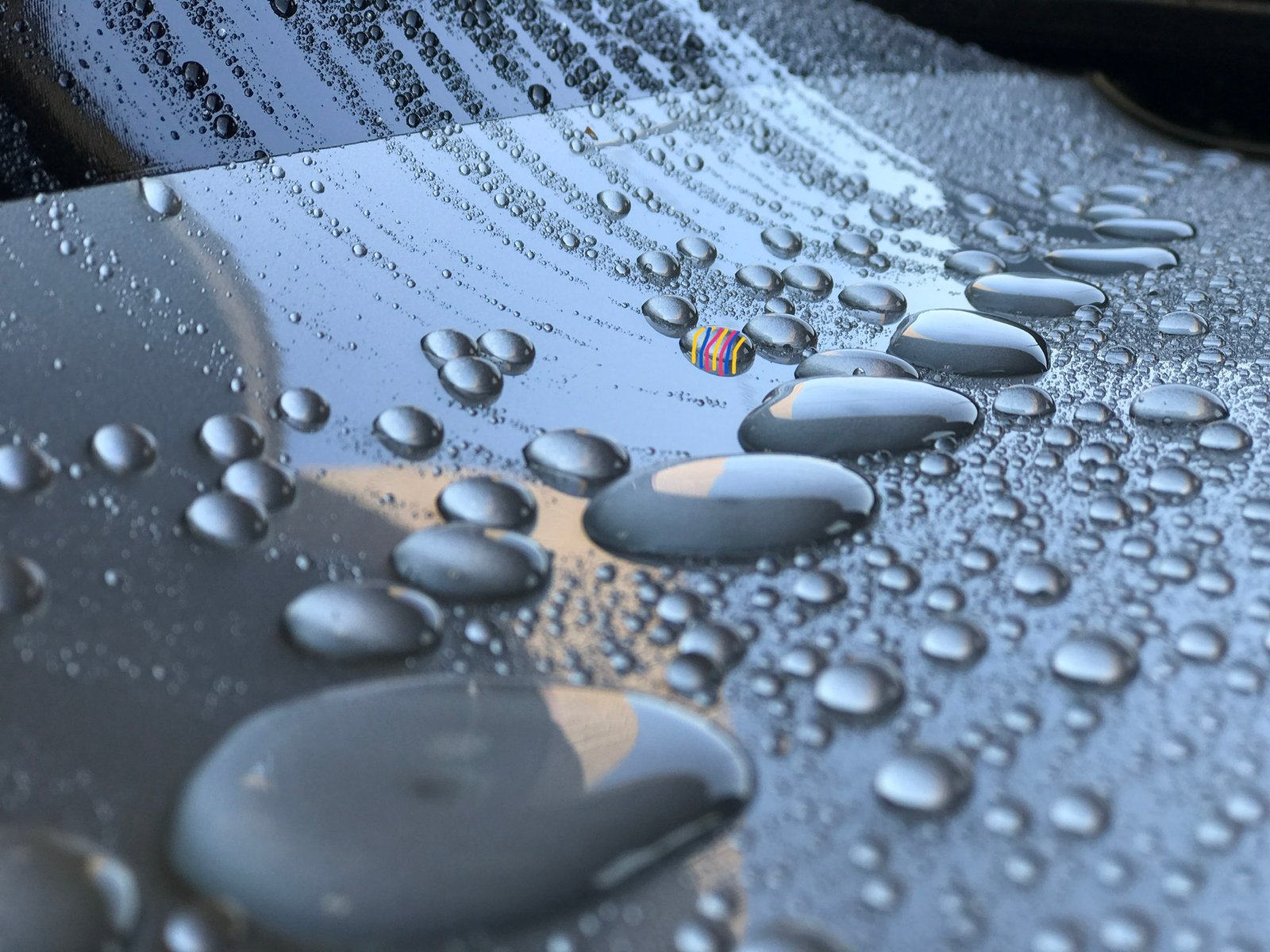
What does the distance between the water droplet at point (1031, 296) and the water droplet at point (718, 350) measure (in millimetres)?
177

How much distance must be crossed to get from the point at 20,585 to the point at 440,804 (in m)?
0.21

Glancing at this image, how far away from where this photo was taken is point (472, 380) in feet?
2.01

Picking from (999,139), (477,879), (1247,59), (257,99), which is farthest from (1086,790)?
(1247,59)

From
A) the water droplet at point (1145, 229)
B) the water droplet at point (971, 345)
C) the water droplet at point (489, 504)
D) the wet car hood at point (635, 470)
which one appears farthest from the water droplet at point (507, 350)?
the water droplet at point (1145, 229)

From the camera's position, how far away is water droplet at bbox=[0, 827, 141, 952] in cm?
31

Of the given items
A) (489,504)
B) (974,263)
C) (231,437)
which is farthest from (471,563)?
(974,263)

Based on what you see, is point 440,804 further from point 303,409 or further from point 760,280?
point 760,280

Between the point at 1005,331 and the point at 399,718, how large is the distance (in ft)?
Result: 1.51

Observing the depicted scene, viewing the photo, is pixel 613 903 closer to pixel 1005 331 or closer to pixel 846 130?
pixel 1005 331

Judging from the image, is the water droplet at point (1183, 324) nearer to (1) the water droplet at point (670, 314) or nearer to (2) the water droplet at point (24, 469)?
(1) the water droplet at point (670, 314)

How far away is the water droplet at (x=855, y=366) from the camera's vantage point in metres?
0.64

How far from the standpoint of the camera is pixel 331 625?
43 cm

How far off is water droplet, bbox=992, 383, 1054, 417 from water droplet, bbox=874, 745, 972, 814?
27 cm

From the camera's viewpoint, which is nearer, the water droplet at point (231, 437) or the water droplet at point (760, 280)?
the water droplet at point (231, 437)
